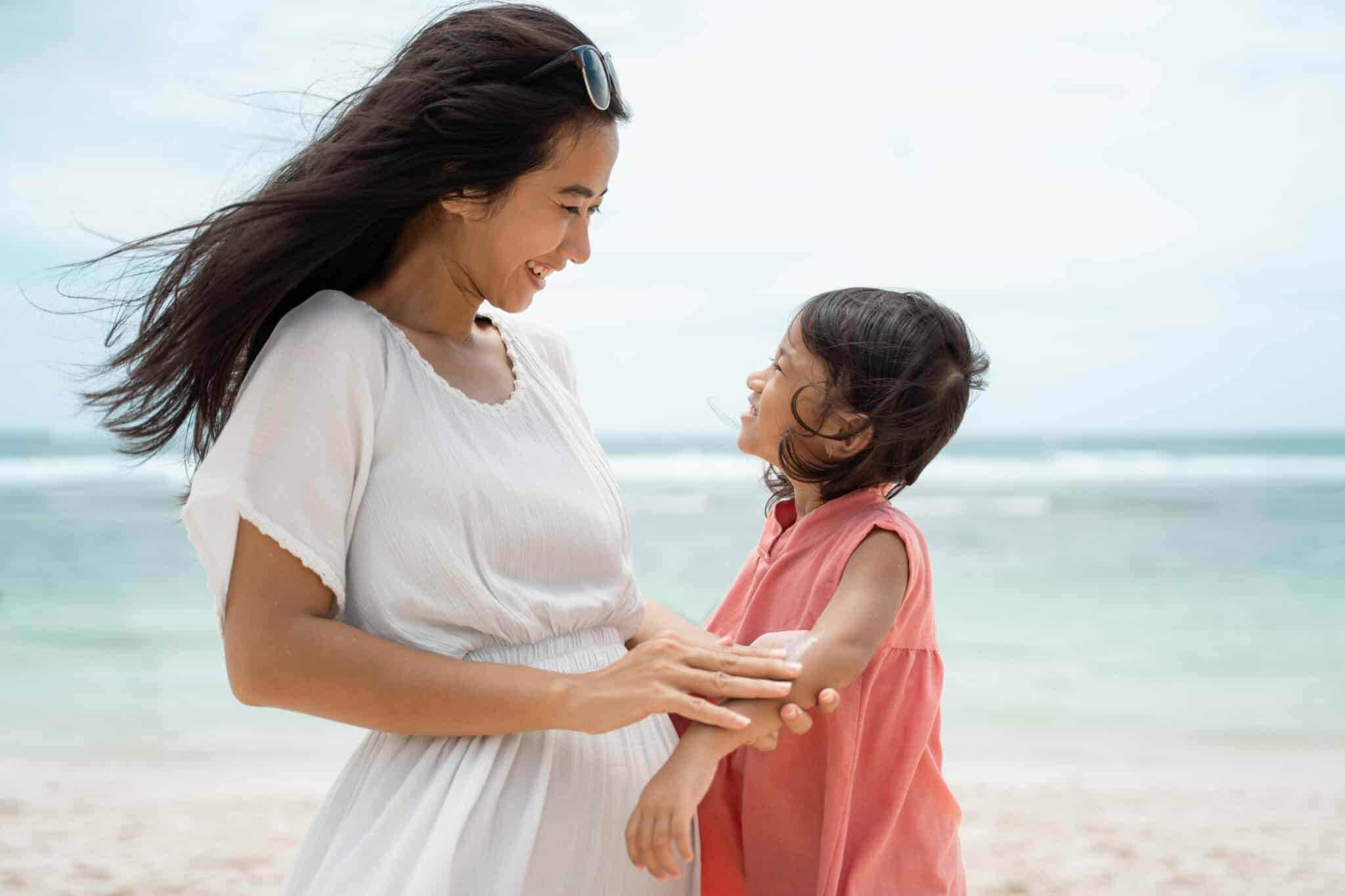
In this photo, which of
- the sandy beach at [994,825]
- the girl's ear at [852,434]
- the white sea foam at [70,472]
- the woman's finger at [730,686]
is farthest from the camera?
the white sea foam at [70,472]

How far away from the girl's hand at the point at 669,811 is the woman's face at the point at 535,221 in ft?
2.49

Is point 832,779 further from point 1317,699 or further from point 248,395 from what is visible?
point 1317,699

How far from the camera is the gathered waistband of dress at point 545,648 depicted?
162cm

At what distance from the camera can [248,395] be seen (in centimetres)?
150

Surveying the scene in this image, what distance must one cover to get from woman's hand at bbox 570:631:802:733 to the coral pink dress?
268 mm

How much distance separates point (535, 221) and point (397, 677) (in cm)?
71

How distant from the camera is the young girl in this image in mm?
1759

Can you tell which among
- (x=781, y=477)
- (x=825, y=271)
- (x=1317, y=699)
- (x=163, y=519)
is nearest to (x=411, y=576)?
(x=781, y=477)

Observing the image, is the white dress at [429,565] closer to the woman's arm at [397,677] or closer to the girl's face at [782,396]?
the woman's arm at [397,677]

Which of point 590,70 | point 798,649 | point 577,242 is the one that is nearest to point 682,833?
point 798,649

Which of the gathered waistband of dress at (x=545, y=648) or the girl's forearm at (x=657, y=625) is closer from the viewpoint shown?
the gathered waistband of dress at (x=545, y=648)

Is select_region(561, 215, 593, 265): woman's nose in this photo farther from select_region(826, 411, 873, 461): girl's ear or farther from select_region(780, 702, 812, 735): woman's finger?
select_region(780, 702, 812, 735): woman's finger

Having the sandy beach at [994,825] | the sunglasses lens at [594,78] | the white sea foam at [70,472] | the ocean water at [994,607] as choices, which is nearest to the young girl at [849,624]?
the sunglasses lens at [594,78]

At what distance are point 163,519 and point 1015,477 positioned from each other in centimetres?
1791
